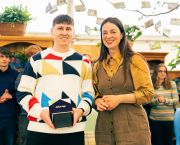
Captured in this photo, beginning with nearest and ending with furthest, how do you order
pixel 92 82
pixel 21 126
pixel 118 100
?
pixel 118 100 → pixel 92 82 → pixel 21 126

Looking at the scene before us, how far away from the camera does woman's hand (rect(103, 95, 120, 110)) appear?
171cm

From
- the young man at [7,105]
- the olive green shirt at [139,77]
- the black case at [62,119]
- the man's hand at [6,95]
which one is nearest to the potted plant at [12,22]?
the young man at [7,105]

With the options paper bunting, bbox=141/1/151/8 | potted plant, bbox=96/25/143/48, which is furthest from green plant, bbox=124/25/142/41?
paper bunting, bbox=141/1/151/8

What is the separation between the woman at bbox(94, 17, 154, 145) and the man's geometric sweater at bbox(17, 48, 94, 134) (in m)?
0.11

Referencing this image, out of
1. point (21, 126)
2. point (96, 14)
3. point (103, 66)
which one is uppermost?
point (96, 14)

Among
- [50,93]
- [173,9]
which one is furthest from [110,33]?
[173,9]

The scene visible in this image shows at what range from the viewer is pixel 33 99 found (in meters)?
1.67

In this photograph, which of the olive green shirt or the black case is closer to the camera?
the black case

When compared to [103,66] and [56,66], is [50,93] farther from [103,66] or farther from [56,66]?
[103,66]

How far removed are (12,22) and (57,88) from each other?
1854 mm

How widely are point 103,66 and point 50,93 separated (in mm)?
398

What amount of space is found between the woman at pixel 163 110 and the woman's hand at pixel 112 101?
6.18 feet

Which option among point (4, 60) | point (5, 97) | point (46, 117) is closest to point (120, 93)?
point (46, 117)

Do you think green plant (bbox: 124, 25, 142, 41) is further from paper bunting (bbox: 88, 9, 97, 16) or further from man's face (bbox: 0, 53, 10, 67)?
man's face (bbox: 0, 53, 10, 67)
